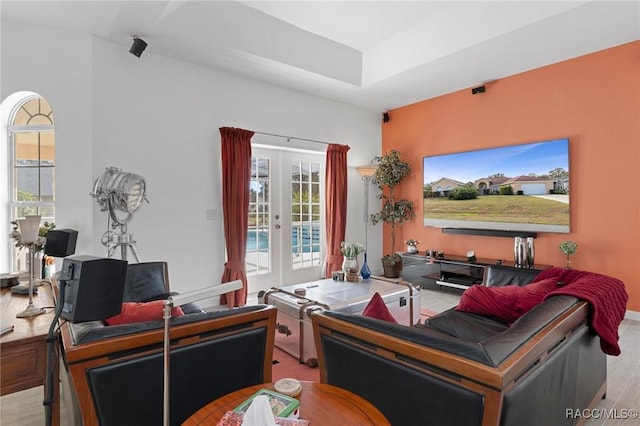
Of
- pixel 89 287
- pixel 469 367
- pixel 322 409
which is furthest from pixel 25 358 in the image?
pixel 469 367

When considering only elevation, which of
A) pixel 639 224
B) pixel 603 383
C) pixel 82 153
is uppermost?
pixel 82 153

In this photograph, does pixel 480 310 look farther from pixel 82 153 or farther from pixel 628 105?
pixel 82 153

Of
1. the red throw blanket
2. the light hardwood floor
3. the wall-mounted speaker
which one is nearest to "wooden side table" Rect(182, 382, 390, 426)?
the wall-mounted speaker

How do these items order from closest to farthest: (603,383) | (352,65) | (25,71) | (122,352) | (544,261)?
(122,352) → (603,383) → (25,71) → (544,261) → (352,65)

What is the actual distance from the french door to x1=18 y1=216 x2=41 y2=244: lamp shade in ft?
9.68

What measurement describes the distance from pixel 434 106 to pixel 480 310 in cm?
392

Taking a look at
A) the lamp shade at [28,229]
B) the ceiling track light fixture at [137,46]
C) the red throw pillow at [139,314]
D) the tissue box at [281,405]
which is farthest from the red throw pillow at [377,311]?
the ceiling track light fixture at [137,46]

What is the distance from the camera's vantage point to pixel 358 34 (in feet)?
14.8

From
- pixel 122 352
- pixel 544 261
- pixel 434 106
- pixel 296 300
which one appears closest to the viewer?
pixel 122 352

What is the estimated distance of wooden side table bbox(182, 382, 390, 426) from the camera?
1.23 m

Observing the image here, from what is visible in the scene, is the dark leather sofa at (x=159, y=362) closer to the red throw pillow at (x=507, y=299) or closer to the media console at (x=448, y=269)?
the red throw pillow at (x=507, y=299)

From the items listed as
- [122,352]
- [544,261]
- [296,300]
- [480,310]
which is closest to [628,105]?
[544,261]

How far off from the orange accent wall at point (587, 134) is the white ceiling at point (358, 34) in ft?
0.78

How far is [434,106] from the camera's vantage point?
564 centimetres
